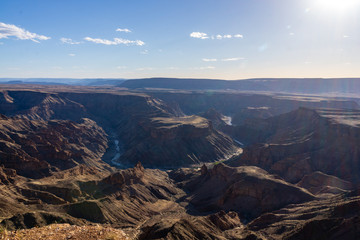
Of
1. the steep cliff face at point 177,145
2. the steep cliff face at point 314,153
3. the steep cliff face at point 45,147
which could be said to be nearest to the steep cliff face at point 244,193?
the steep cliff face at point 314,153

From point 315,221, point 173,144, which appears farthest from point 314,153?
point 173,144

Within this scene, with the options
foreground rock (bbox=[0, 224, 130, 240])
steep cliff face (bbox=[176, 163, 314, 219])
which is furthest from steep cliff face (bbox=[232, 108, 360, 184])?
foreground rock (bbox=[0, 224, 130, 240])

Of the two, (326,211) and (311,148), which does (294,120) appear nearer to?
(311,148)

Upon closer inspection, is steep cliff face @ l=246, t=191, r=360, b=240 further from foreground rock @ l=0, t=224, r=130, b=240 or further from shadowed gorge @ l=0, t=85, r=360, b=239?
foreground rock @ l=0, t=224, r=130, b=240

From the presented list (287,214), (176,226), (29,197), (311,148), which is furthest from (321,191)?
(29,197)

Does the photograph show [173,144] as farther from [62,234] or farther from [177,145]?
[62,234]
